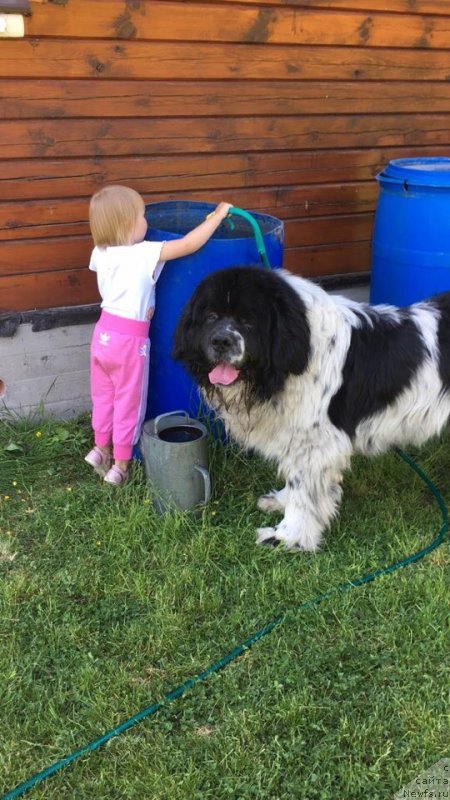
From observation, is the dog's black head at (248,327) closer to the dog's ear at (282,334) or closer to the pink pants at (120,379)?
the dog's ear at (282,334)

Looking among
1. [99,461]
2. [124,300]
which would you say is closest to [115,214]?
[124,300]

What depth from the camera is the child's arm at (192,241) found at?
3256 millimetres

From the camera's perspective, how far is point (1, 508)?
3.46m

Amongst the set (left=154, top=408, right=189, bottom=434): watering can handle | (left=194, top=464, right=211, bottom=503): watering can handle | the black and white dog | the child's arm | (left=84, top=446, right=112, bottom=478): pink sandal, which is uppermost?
the child's arm

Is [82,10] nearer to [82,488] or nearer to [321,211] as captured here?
[321,211]

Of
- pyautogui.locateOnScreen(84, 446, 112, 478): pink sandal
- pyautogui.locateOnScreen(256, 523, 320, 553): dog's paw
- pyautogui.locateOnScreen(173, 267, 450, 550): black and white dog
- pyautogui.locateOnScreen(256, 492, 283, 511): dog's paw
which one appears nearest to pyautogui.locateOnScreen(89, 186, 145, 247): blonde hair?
pyautogui.locateOnScreen(173, 267, 450, 550): black and white dog

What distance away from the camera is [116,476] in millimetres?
3582

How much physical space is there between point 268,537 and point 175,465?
0.52 meters

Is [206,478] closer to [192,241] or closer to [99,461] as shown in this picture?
[99,461]

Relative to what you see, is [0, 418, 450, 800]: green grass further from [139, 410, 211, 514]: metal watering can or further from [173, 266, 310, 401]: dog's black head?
[173, 266, 310, 401]: dog's black head

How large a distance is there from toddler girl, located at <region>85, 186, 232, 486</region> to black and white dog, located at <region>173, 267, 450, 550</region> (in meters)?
0.50

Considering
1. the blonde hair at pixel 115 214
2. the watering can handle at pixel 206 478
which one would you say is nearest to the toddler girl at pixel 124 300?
the blonde hair at pixel 115 214

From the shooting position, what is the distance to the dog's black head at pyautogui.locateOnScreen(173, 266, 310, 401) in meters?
2.71

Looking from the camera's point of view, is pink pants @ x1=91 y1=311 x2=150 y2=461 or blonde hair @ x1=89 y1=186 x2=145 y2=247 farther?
pink pants @ x1=91 y1=311 x2=150 y2=461
